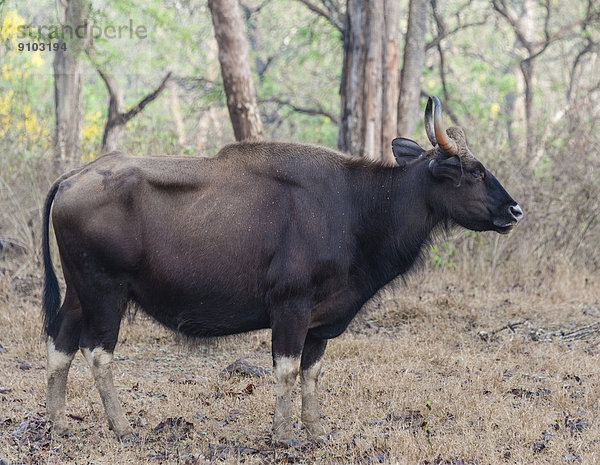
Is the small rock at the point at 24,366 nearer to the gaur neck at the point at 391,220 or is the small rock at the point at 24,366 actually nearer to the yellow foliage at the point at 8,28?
the gaur neck at the point at 391,220

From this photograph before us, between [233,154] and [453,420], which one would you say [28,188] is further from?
[453,420]

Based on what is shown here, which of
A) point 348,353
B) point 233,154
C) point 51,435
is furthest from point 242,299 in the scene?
point 348,353

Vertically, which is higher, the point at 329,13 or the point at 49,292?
the point at 329,13

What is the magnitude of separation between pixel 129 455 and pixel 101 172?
202 centimetres

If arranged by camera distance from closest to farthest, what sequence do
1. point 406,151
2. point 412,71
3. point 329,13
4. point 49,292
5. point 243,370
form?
point 49,292
point 406,151
point 243,370
point 412,71
point 329,13

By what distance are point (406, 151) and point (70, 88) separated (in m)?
11.6

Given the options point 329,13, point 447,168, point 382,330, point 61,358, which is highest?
point 329,13

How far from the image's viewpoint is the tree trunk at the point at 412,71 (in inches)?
496

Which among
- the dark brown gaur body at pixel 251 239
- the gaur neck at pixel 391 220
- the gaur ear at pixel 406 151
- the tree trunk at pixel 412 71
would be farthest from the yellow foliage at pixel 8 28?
the gaur neck at pixel 391 220

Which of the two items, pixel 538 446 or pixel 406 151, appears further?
pixel 406 151

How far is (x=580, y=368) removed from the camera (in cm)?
759

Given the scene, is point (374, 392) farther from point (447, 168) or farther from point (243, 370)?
point (447, 168)

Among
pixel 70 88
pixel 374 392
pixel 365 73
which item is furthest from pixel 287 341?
pixel 70 88

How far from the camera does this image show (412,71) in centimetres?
1277
